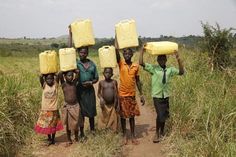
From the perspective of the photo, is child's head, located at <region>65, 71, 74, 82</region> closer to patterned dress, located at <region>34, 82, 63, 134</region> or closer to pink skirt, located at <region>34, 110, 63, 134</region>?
patterned dress, located at <region>34, 82, 63, 134</region>

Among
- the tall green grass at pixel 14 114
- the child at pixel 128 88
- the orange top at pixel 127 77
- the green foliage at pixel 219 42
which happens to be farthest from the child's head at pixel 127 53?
the green foliage at pixel 219 42

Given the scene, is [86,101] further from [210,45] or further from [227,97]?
[210,45]

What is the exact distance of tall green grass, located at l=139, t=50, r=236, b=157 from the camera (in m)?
5.04

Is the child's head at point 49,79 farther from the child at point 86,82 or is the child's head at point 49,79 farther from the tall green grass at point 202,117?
the tall green grass at point 202,117

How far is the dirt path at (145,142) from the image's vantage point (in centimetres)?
612

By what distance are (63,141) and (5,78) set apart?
1.66 metres

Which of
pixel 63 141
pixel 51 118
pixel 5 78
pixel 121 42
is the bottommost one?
pixel 63 141

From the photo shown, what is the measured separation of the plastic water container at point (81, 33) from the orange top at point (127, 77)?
28.1 inches

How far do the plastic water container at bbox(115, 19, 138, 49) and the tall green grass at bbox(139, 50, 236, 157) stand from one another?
59.4 inches

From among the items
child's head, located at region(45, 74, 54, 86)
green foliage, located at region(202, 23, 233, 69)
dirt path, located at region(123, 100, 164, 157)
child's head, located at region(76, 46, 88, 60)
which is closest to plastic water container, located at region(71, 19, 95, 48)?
child's head, located at region(76, 46, 88, 60)

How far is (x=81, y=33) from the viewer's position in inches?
249


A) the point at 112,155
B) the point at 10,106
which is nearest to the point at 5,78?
the point at 10,106

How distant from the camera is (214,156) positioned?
15.7 feet

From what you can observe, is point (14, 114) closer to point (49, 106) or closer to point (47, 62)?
point (49, 106)
